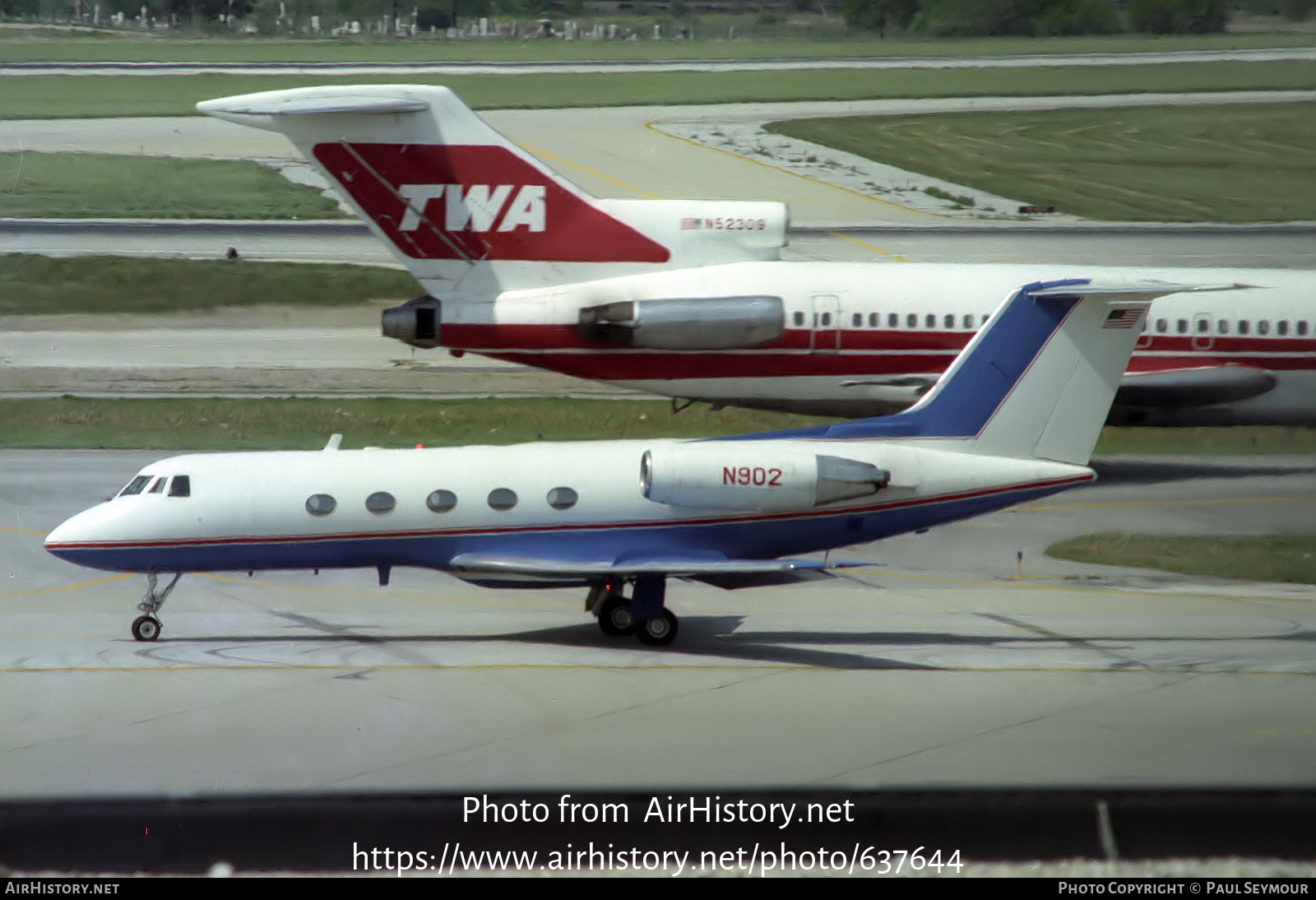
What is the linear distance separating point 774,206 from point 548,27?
529 cm

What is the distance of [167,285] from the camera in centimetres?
2614

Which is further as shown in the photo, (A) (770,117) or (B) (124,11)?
(A) (770,117)

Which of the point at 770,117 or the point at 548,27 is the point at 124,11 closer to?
the point at 548,27

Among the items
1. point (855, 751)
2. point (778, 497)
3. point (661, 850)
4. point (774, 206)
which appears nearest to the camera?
point (661, 850)

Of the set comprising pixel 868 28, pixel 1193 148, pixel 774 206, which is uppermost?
pixel 868 28

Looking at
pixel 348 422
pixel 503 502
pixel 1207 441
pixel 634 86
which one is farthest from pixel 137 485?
pixel 1207 441

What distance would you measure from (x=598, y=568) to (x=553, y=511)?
0.88 metres

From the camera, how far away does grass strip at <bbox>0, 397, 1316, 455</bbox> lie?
78.3 ft

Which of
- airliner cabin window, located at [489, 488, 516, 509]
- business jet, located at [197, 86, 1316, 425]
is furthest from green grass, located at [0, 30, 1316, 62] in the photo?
airliner cabin window, located at [489, 488, 516, 509]

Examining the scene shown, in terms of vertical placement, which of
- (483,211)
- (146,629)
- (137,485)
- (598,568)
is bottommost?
(146,629)

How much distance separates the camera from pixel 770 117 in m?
24.3

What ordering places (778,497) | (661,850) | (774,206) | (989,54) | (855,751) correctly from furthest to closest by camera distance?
(774,206)
(989,54)
(778,497)
(855,751)
(661,850)

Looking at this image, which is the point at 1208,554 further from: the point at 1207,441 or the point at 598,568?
the point at 598,568

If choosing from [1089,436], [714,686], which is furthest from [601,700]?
[1089,436]
